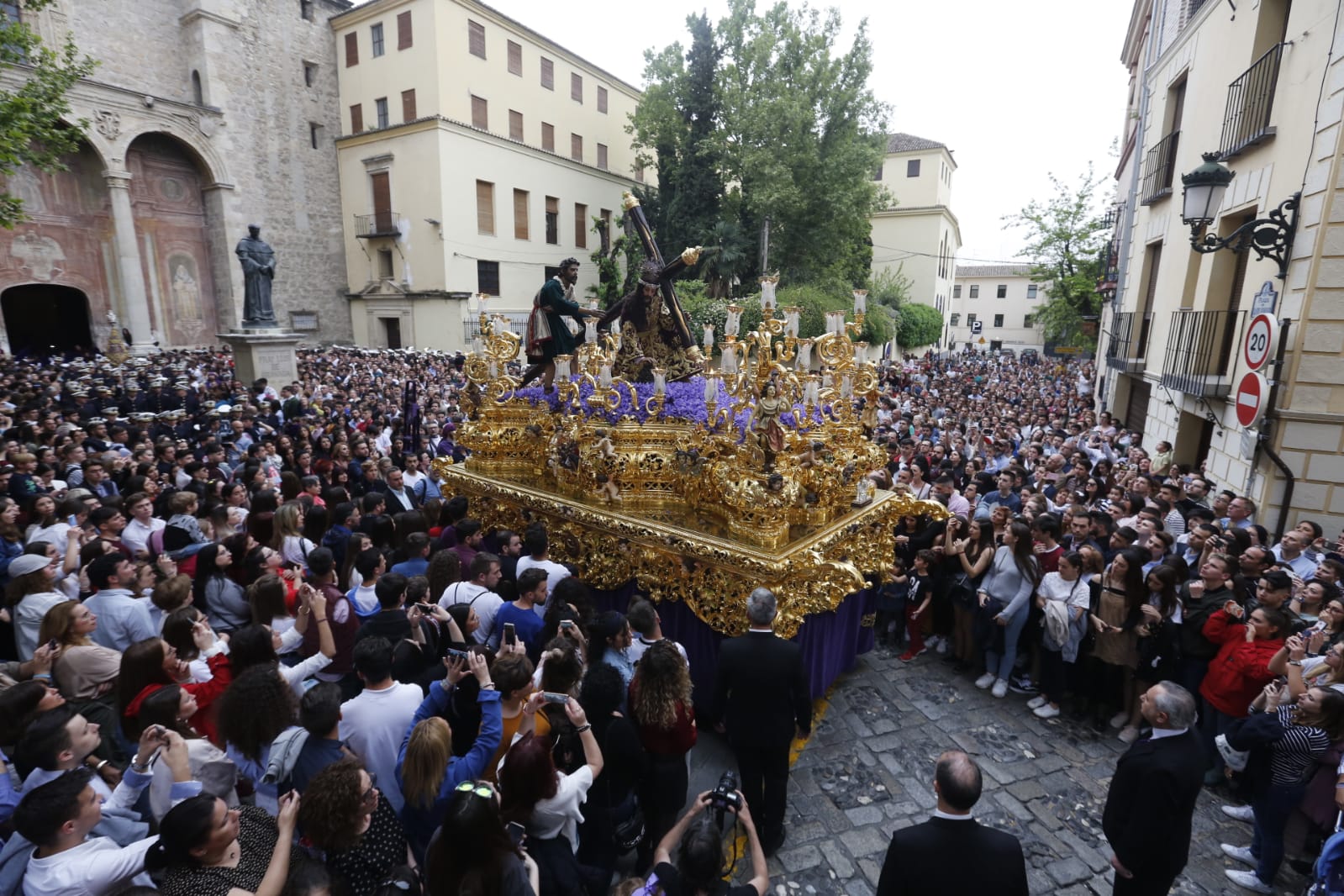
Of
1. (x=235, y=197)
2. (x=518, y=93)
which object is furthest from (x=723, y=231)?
(x=235, y=197)

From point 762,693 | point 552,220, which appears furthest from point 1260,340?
point 552,220

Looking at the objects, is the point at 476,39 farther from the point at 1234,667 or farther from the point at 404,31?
the point at 1234,667

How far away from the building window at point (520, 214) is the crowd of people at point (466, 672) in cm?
2380

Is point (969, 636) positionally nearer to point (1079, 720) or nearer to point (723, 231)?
point (1079, 720)

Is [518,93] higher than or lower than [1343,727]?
higher

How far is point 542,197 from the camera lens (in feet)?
101

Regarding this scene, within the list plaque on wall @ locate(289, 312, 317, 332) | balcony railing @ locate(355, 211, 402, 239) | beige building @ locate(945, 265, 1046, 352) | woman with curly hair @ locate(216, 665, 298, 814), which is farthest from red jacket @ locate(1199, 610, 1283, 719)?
beige building @ locate(945, 265, 1046, 352)

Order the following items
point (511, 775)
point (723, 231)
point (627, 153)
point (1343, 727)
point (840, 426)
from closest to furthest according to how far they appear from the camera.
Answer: point (511, 775)
point (1343, 727)
point (840, 426)
point (723, 231)
point (627, 153)

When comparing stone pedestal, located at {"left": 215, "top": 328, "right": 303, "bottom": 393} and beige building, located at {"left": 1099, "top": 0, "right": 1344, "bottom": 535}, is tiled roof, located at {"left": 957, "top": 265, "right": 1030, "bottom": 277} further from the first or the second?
stone pedestal, located at {"left": 215, "top": 328, "right": 303, "bottom": 393}

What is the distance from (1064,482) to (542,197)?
90.9 ft

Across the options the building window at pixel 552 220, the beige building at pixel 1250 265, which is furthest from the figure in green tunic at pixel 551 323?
the building window at pixel 552 220

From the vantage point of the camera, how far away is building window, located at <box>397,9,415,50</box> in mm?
26281

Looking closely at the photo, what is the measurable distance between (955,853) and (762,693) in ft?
4.67

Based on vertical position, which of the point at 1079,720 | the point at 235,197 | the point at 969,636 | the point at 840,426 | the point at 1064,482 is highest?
the point at 235,197
